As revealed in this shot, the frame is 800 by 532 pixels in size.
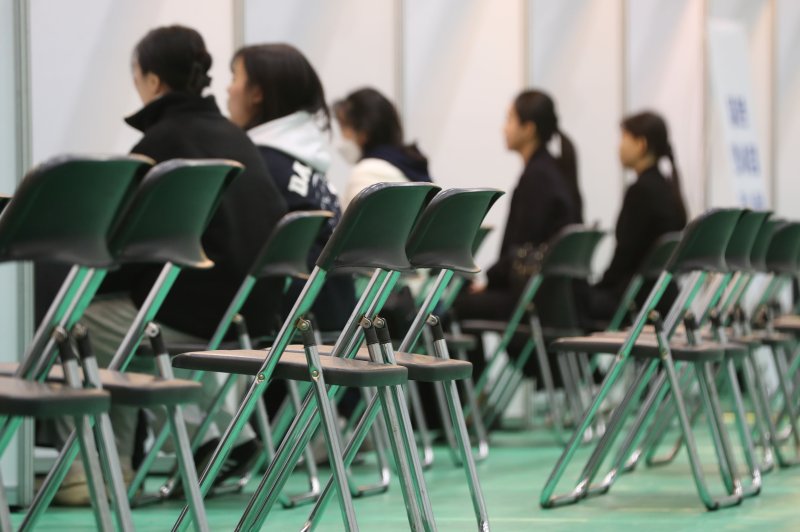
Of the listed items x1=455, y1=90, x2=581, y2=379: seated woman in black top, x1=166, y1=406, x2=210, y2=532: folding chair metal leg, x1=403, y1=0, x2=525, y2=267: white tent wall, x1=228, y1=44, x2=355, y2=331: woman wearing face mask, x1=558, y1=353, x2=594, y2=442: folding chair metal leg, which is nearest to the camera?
x1=166, y1=406, x2=210, y2=532: folding chair metal leg

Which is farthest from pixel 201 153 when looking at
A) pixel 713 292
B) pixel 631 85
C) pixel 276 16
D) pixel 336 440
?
pixel 631 85

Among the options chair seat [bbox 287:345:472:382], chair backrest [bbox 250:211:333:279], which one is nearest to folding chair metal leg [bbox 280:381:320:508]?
chair backrest [bbox 250:211:333:279]

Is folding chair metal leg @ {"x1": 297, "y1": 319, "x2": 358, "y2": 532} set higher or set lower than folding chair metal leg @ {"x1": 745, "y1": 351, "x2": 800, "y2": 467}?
higher

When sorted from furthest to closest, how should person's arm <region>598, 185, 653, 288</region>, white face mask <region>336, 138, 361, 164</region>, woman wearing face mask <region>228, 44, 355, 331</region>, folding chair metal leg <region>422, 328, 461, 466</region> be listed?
person's arm <region>598, 185, 653, 288</region>, white face mask <region>336, 138, 361, 164</region>, folding chair metal leg <region>422, 328, 461, 466</region>, woman wearing face mask <region>228, 44, 355, 331</region>

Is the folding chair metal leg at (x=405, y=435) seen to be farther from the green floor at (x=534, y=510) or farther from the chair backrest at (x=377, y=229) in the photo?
the green floor at (x=534, y=510)

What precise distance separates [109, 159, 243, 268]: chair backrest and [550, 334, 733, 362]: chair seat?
1.72 metres

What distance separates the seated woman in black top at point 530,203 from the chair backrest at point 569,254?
322 mm

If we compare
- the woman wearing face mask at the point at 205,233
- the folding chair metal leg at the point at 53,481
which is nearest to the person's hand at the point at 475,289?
the woman wearing face mask at the point at 205,233

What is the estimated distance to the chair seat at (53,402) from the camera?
2.05 meters

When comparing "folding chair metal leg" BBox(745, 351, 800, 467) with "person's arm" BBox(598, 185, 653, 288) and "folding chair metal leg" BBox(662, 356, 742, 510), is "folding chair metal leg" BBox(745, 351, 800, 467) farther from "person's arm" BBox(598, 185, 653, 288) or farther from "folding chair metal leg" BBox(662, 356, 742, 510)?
"person's arm" BBox(598, 185, 653, 288)

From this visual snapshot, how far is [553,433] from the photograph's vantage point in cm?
634

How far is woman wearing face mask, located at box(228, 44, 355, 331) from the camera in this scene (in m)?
4.38

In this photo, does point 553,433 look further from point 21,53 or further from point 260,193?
point 21,53

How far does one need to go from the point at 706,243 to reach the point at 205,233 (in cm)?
141
